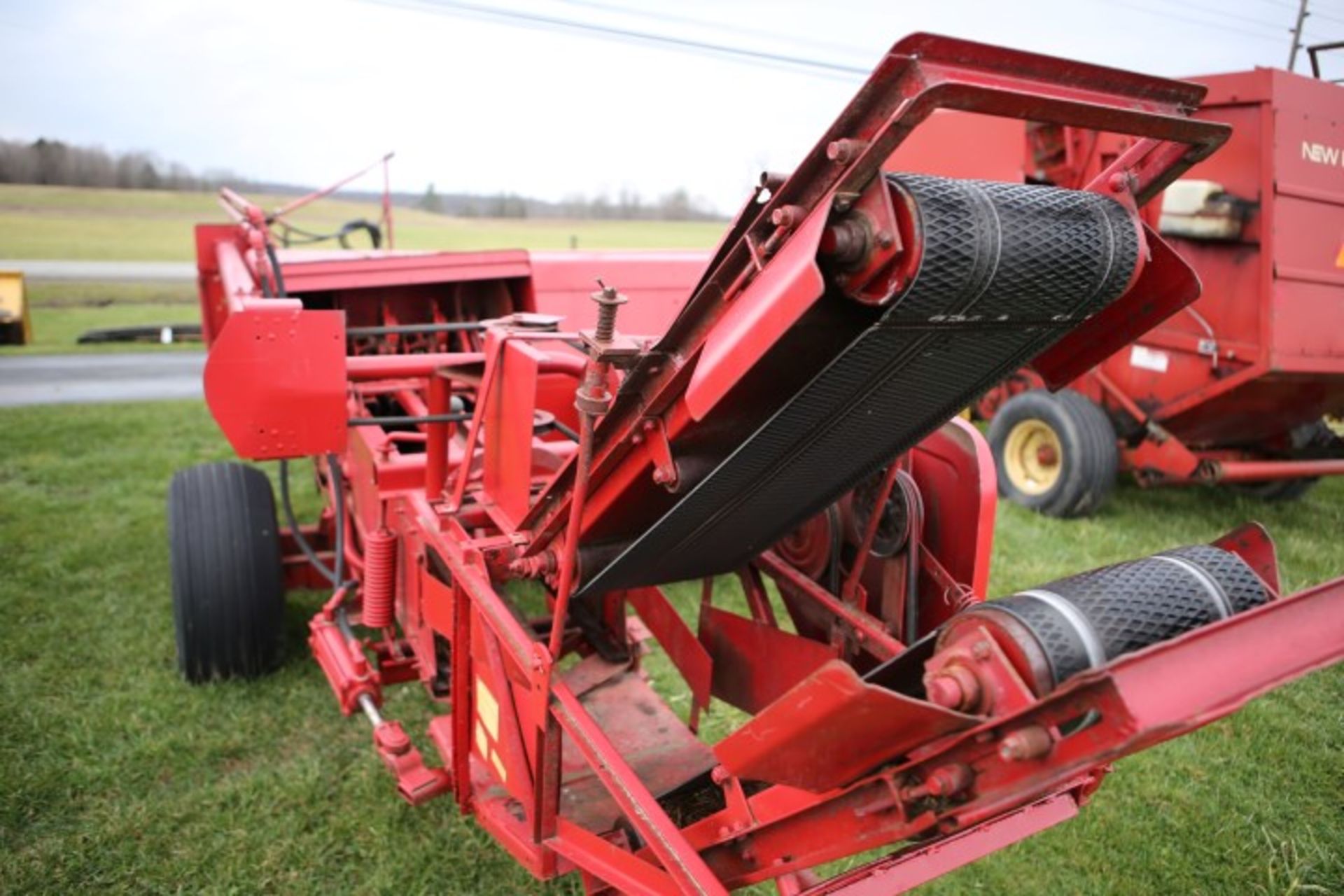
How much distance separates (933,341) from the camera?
1.75 m

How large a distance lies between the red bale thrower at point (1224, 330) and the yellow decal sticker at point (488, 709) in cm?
388

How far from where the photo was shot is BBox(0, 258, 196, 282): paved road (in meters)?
20.5

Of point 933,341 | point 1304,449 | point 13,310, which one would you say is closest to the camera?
point 933,341

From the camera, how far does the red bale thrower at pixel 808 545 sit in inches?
58.8

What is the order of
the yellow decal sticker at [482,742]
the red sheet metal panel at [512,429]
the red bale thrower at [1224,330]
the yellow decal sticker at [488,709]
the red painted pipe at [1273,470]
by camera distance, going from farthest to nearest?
the red painted pipe at [1273,470]
the red bale thrower at [1224,330]
the yellow decal sticker at [482,742]
the yellow decal sticker at [488,709]
the red sheet metal panel at [512,429]

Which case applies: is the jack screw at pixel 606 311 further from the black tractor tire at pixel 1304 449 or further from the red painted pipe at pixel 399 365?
the black tractor tire at pixel 1304 449

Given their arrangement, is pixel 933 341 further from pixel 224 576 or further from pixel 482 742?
pixel 224 576

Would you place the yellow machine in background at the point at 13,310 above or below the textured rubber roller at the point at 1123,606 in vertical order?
above

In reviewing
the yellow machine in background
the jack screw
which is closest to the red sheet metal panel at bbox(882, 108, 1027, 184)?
the jack screw

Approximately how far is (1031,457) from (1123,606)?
5751mm

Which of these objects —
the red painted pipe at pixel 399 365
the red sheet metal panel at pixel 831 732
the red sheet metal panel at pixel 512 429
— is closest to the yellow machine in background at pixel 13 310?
the red painted pipe at pixel 399 365

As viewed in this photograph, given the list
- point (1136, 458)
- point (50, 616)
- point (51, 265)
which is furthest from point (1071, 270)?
point (51, 265)

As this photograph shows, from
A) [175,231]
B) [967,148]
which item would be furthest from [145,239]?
[967,148]

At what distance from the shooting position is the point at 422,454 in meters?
3.53
